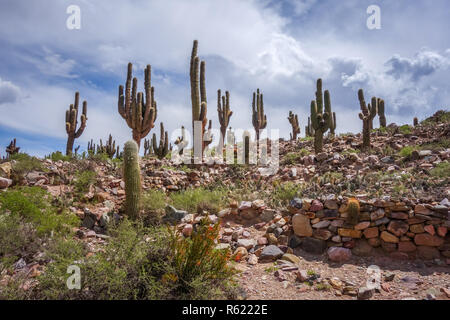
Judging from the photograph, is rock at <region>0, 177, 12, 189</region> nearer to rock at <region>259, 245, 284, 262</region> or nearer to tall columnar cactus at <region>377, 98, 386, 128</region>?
rock at <region>259, 245, 284, 262</region>

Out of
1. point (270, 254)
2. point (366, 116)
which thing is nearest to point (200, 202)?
point (270, 254)

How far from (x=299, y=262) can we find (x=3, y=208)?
5.35 meters

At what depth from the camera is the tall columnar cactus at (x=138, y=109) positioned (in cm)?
1091

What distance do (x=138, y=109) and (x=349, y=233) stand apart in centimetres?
888

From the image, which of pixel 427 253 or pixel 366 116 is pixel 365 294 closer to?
pixel 427 253

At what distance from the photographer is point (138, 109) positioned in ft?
35.7

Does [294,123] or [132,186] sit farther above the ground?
[294,123]

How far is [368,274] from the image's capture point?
14.1 ft

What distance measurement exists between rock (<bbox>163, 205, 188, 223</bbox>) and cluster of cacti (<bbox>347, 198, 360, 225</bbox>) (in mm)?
3584

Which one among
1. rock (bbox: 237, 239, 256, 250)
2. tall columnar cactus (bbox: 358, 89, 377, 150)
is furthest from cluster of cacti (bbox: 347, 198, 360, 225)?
tall columnar cactus (bbox: 358, 89, 377, 150)

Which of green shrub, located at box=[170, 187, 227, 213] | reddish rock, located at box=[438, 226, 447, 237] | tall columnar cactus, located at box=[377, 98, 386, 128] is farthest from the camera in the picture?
tall columnar cactus, located at box=[377, 98, 386, 128]

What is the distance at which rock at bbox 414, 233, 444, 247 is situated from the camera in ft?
15.5
